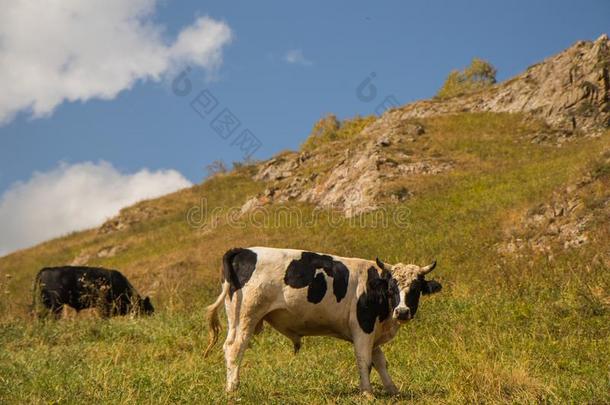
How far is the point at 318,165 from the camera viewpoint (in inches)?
1849

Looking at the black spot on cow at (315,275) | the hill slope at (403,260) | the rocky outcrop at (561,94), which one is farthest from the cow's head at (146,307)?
the rocky outcrop at (561,94)

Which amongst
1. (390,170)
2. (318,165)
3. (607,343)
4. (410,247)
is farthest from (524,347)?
(318,165)

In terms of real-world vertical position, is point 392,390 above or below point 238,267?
below

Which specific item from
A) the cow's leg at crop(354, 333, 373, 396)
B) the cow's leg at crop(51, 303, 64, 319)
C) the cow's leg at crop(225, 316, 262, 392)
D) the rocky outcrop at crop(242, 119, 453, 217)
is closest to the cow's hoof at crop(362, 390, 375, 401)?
the cow's leg at crop(354, 333, 373, 396)

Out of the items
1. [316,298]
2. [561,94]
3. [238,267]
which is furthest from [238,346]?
[561,94]

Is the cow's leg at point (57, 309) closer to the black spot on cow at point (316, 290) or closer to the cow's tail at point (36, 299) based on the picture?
the cow's tail at point (36, 299)

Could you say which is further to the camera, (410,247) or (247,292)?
(410,247)

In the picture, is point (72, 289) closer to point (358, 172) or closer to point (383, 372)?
point (383, 372)

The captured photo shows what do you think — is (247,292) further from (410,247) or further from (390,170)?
(390,170)

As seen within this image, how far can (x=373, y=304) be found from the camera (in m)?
8.05

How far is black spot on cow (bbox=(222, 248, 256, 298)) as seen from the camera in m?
8.00

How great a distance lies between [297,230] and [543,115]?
23640mm
